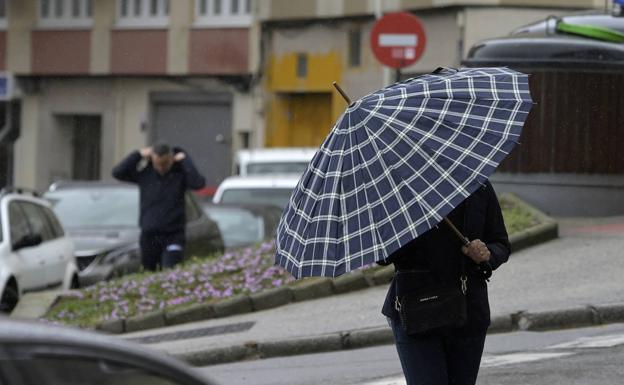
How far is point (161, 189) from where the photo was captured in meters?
15.6

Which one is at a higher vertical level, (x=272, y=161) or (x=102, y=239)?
(x=272, y=161)

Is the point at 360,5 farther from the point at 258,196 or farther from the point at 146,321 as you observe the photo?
the point at 146,321

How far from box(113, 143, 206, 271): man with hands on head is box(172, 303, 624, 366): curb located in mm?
4290

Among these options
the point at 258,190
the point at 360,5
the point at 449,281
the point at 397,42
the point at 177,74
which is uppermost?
the point at 360,5

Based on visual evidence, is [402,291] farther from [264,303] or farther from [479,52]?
[479,52]

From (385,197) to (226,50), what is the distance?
28.3 m

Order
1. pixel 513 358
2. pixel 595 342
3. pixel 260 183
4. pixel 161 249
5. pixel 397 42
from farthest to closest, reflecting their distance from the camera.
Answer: pixel 260 183
pixel 397 42
pixel 161 249
pixel 595 342
pixel 513 358

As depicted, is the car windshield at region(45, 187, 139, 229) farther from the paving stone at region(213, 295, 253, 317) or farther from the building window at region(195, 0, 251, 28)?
the building window at region(195, 0, 251, 28)

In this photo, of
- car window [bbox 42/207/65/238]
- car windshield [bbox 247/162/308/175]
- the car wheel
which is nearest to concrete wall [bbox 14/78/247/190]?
car windshield [bbox 247/162/308/175]

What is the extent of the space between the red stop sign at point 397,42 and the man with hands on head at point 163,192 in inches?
139

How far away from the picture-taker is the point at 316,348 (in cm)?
1141

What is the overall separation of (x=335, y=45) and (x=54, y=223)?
15.8 metres

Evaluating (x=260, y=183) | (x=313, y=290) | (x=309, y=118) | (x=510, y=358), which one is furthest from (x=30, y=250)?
(x=309, y=118)

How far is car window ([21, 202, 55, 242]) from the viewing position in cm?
1567
